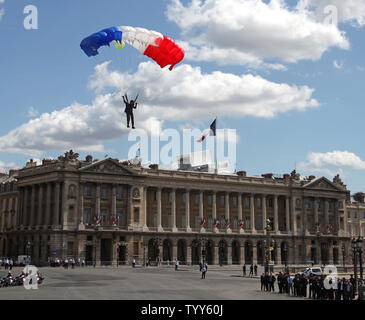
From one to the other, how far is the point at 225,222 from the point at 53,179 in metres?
31.8

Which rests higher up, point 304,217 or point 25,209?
point 25,209

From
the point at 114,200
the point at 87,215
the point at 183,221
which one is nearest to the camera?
the point at 87,215

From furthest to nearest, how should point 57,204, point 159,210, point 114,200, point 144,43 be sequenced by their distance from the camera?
point 159,210, point 114,200, point 57,204, point 144,43

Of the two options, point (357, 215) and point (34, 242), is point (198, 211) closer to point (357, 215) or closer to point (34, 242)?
point (34, 242)

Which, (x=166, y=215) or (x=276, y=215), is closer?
(x=166, y=215)

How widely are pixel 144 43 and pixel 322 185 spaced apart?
265 ft

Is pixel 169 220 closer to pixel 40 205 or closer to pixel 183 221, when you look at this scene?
pixel 183 221

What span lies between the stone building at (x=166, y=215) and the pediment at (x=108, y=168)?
0.52ft

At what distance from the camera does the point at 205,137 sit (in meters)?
92.6

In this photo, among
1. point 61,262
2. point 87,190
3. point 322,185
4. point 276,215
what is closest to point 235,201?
point 276,215

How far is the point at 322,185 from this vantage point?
11969 centimetres

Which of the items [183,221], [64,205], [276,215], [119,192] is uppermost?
[119,192]

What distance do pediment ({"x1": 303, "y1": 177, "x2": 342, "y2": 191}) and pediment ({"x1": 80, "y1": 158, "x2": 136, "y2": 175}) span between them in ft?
127

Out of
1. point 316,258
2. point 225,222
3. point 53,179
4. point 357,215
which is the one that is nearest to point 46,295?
point 53,179
